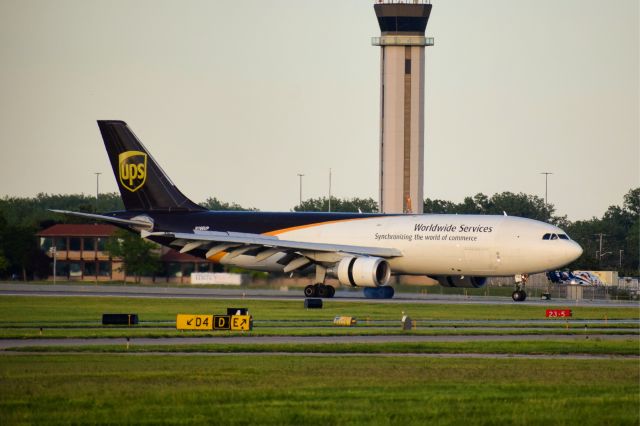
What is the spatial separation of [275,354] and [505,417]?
1288cm

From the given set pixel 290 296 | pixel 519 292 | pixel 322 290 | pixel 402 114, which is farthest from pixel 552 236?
pixel 402 114

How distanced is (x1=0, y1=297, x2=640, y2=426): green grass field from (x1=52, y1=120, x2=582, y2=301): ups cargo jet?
24.3m

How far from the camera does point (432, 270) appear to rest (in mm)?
71438

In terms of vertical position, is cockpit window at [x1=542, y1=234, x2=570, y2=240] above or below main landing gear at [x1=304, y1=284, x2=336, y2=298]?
above

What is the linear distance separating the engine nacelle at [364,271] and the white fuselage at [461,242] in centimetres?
228

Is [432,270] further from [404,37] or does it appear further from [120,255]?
[404,37]

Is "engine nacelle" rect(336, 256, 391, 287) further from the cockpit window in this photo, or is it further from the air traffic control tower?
the air traffic control tower

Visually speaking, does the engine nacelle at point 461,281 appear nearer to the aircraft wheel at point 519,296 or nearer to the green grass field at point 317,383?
the aircraft wheel at point 519,296

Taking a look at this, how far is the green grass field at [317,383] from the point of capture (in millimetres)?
23000

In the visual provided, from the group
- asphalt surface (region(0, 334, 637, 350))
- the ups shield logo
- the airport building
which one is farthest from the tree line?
asphalt surface (region(0, 334, 637, 350))

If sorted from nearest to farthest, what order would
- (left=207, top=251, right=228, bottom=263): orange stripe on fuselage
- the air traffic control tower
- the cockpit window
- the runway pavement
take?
the cockpit window → the runway pavement → (left=207, top=251, right=228, bottom=263): orange stripe on fuselage → the air traffic control tower

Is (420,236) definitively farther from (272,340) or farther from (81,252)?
(81,252)

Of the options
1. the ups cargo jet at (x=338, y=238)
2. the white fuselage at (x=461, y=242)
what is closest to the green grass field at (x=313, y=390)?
the white fuselage at (x=461, y=242)

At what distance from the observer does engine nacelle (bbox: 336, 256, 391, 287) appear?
6838 centimetres
